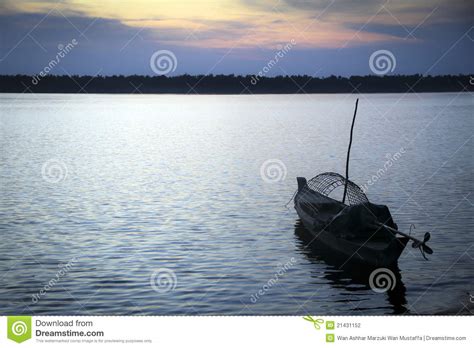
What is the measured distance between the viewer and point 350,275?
2203 centimetres

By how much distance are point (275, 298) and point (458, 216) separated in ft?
48.4

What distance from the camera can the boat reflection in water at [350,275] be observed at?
20000 mm

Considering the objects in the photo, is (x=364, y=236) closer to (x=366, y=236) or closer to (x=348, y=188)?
(x=366, y=236)

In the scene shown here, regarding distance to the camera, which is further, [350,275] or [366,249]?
[350,275]

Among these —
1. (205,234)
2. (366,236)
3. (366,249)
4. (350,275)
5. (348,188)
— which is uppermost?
(348,188)

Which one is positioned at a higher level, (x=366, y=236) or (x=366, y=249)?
(x=366, y=236)

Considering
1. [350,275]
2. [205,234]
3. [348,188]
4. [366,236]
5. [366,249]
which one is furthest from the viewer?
[348,188]

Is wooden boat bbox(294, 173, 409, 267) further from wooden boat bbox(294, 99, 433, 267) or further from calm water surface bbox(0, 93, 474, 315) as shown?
calm water surface bbox(0, 93, 474, 315)

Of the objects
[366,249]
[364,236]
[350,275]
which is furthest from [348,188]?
[350,275]

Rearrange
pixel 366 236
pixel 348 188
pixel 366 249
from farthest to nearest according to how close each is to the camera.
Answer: pixel 348 188
pixel 366 236
pixel 366 249

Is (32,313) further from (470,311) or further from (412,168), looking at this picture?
(412,168)

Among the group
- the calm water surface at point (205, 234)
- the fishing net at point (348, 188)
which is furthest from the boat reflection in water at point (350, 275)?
the fishing net at point (348, 188)
